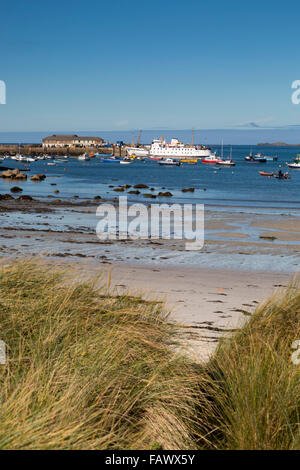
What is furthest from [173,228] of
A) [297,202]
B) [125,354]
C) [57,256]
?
[297,202]

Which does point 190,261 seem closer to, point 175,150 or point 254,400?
point 254,400

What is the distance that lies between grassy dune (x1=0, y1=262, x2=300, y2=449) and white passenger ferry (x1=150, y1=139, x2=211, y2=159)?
159m

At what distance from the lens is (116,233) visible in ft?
70.9

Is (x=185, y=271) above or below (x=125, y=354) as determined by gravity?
below

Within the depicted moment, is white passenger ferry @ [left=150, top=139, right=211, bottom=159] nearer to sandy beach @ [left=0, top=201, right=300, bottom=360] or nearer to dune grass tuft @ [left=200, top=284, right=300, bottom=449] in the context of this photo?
sandy beach @ [left=0, top=201, right=300, bottom=360]

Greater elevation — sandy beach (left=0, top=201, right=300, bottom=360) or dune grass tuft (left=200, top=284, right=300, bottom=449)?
dune grass tuft (left=200, top=284, right=300, bottom=449)

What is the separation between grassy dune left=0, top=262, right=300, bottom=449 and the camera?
3926 mm

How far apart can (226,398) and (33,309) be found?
230 cm

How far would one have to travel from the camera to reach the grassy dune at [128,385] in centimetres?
393

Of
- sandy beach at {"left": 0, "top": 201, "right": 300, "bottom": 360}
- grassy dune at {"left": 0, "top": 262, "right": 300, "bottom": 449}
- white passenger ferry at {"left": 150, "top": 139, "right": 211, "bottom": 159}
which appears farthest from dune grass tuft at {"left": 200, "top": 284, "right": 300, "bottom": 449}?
white passenger ferry at {"left": 150, "top": 139, "right": 211, "bottom": 159}

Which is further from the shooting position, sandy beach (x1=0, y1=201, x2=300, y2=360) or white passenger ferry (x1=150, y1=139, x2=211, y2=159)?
white passenger ferry (x1=150, y1=139, x2=211, y2=159)

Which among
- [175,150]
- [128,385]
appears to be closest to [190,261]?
[128,385]

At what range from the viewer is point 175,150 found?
164625 millimetres
